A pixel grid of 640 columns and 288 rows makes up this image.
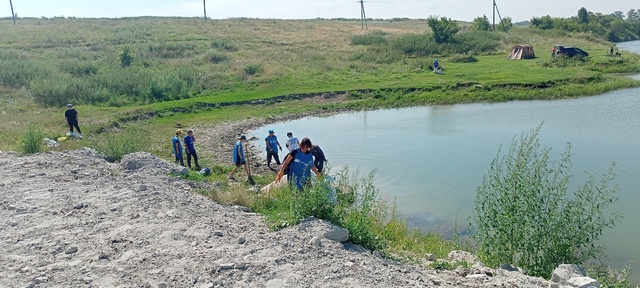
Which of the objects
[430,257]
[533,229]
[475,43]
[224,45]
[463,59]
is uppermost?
[224,45]

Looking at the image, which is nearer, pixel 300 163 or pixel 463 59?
pixel 300 163

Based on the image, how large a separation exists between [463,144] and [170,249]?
16.5m

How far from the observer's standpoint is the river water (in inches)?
597

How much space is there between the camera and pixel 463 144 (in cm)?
2325

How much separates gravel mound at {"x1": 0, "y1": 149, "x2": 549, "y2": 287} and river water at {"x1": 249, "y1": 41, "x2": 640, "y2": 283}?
5.57 m

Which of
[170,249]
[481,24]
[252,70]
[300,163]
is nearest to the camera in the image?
[170,249]

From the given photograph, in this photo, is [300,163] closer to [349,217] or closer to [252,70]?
[349,217]

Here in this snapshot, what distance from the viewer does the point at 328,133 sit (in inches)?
1097

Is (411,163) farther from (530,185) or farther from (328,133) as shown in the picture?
(530,185)

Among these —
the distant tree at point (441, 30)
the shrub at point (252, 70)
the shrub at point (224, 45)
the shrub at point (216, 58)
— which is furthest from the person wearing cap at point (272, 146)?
the distant tree at point (441, 30)

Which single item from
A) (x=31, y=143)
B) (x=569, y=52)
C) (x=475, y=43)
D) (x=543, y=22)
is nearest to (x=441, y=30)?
(x=475, y=43)

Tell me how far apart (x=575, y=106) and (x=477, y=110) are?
17.0 feet

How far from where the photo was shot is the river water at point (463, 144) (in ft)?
49.8

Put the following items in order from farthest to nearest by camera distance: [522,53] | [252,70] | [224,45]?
[224,45]
[522,53]
[252,70]
